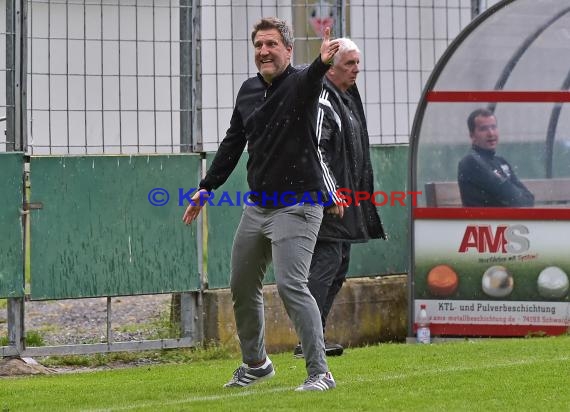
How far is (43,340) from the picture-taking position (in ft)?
34.5

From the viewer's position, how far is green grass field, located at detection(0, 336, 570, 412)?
7.26 metres

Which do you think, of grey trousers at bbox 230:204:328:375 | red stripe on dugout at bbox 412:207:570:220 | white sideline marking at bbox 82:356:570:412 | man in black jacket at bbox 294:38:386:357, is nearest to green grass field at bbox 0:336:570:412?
white sideline marking at bbox 82:356:570:412

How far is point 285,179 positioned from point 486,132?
4.02 metres

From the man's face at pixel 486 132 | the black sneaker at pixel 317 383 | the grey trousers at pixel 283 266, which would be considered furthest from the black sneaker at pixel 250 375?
the man's face at pixel 486 132

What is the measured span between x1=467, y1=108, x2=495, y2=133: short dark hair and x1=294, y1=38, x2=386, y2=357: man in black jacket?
1161 millimetres

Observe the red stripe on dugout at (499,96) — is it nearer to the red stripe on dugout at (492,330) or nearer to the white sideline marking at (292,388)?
the red stripe on dugout at (492,330)

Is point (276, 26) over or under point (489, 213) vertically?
over

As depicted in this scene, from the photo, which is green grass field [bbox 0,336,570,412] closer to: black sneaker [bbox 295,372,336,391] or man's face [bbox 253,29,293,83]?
black sneaker [bbox 295,372,336,391]

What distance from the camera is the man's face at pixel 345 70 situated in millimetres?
10117

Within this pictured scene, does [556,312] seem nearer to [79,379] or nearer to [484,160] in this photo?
[484,160]

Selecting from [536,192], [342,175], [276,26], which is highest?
[276,26]

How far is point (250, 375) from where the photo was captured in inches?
316

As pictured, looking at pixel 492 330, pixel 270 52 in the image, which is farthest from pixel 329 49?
pixel 492 330

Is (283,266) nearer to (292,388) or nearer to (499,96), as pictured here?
(292,388)
